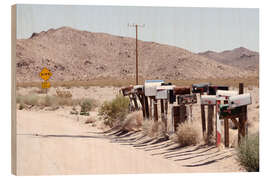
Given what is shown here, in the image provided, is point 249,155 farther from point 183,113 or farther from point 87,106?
point 87,106

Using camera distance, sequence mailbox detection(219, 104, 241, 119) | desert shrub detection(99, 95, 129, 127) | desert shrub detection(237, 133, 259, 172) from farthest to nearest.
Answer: desert shrub detection(99, 95, 129, 127) → mailbox detection(219, 104, 241, 119) → desert shrub detection(237, 133, 259, 172)

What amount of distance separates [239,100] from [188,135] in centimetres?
204

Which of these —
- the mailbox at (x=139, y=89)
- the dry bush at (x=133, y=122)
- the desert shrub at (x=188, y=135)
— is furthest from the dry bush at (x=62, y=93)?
the desert shrub at (x=188, y=135)

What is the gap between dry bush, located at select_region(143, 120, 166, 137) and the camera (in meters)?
14.1

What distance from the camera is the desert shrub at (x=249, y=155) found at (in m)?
10.6

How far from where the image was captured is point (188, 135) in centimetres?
1248

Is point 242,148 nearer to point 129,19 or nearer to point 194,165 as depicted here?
point 194,165

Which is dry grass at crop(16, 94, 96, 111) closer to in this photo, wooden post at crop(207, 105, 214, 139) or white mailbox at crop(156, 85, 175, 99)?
white mailbox at crop(156, 85, 175, 99)

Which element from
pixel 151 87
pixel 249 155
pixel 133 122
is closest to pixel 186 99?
pixel 151 87

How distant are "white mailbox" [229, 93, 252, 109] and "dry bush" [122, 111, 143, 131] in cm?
535

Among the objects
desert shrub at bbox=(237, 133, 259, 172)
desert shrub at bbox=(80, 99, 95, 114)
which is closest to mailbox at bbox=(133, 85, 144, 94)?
desert shrub at bbox=(237, 133, 259, 172)

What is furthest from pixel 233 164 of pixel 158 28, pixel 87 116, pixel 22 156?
pixel 87 116

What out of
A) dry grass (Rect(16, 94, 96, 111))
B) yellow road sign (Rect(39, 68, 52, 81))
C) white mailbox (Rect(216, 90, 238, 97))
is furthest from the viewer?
dry grass (Rect(16, 94, 96, 111))

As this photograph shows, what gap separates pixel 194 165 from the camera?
11.0 m
